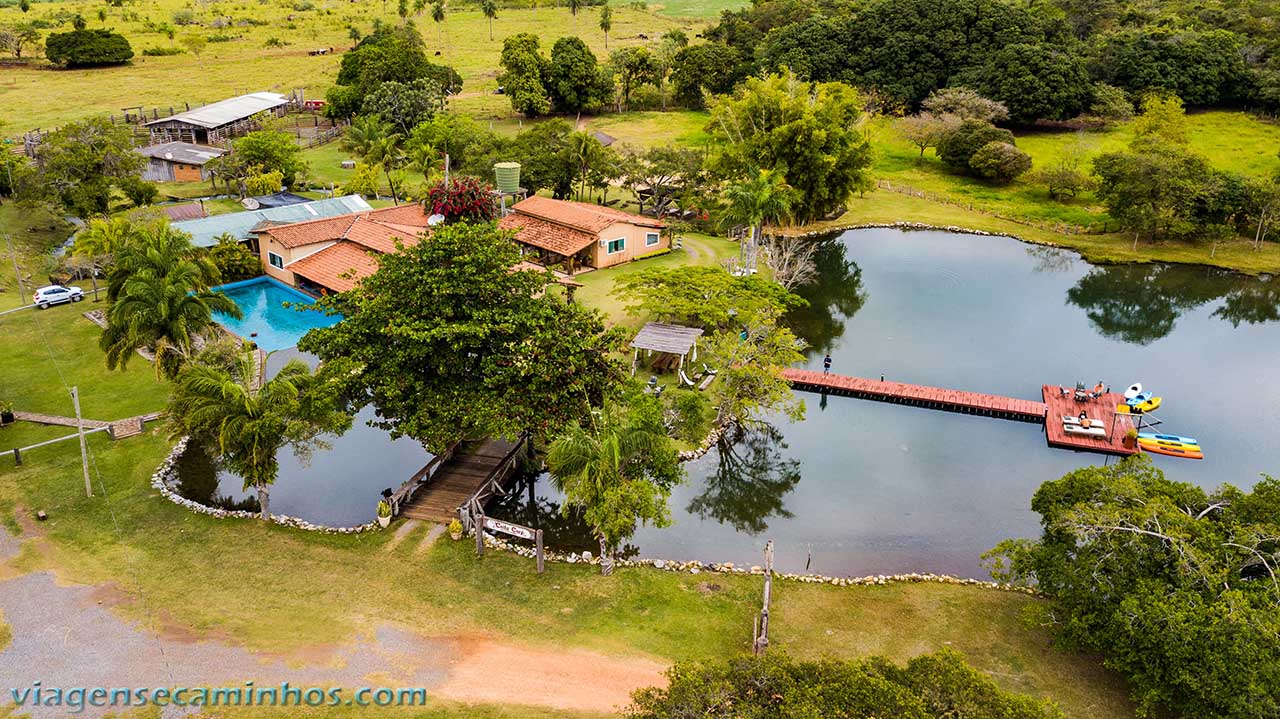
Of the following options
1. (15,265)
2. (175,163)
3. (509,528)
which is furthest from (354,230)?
(509,528)

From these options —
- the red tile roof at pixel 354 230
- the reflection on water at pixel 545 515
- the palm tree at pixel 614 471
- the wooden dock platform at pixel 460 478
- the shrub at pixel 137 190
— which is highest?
the shrub at pixel 137 190

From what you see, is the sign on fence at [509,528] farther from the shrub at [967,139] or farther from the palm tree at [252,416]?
the shrub at [967,139]

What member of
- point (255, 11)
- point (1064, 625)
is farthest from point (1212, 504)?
point (255, 11)

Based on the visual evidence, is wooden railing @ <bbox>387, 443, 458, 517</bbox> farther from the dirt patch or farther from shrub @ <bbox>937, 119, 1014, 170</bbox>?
shrub @ <bbox>937, 119, 1014, 170</bbox>

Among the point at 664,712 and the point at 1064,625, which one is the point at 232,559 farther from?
the point at 1064,625

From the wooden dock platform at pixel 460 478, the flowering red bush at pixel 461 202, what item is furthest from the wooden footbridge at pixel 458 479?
the flowering red bush at pixel 461 202
